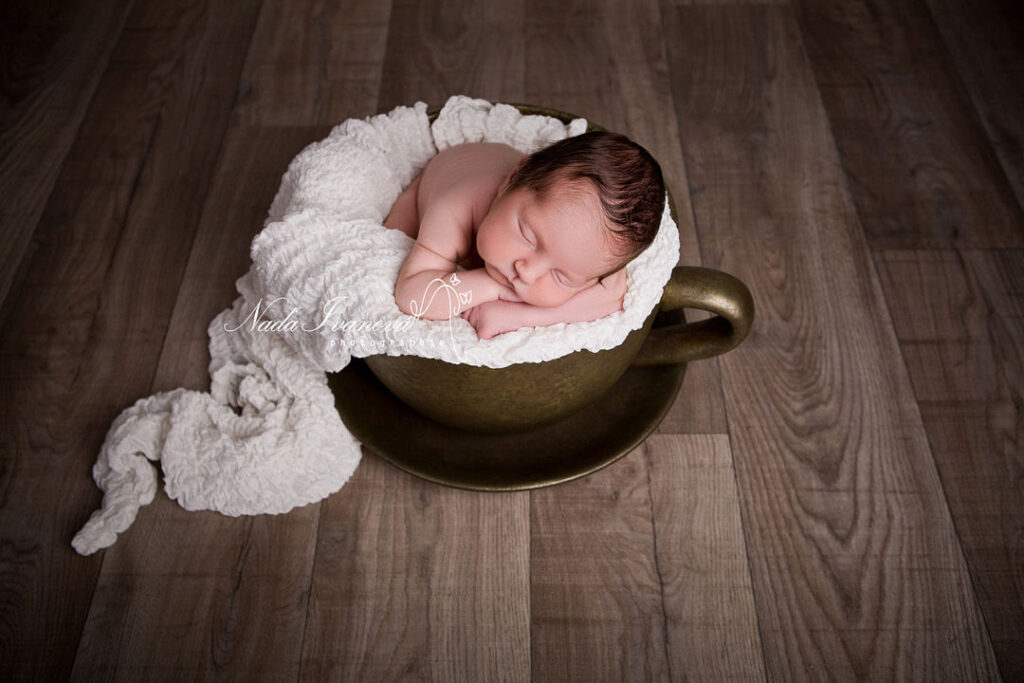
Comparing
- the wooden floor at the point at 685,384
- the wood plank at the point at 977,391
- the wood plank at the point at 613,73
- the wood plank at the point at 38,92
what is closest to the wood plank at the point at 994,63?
the wooden floor at the point at 685,384

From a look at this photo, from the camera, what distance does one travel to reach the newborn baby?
2.02ft

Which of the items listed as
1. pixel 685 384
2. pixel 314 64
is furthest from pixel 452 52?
pixel 685 384

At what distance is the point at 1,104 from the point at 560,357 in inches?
44.8

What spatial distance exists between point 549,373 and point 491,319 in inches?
2.8

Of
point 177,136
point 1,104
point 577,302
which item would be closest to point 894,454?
point 577,302

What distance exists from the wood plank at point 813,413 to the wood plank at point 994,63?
0.26 metres

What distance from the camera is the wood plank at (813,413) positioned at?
76cm

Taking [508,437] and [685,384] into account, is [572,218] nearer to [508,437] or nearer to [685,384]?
[508,437]

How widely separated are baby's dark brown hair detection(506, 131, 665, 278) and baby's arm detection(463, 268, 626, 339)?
0.09 feet

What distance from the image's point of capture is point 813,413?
90cm

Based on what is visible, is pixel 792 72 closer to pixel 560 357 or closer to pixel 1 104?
pixel 560 357

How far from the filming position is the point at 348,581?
79 centimetres
